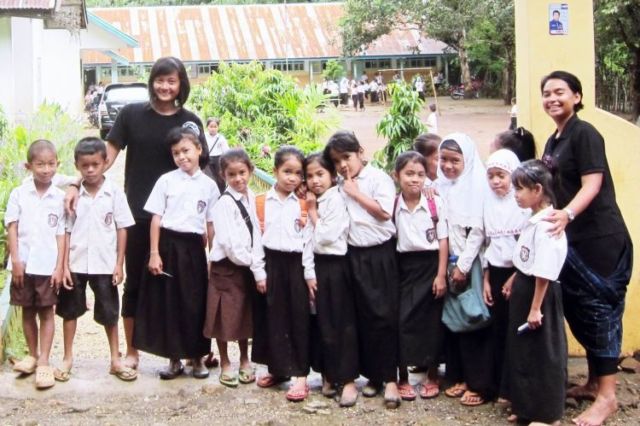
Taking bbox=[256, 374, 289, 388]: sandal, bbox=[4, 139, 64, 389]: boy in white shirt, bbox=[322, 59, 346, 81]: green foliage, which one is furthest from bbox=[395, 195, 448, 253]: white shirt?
bbox=[322, 59, 346, 81]: green foliage

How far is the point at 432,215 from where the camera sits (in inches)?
181

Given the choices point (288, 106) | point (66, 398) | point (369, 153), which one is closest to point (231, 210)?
point (66, 398)

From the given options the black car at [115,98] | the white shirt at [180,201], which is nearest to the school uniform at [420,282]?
the white shirt at [180,201]

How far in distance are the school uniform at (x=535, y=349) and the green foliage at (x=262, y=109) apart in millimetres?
8415

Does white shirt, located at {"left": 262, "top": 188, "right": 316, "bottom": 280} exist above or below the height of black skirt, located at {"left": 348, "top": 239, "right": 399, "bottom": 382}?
above

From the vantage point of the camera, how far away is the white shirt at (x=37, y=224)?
4637 millimetres

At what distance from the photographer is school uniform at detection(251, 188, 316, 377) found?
4.64m

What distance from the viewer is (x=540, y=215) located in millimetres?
4109

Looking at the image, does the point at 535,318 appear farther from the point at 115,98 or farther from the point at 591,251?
the point at 115,98

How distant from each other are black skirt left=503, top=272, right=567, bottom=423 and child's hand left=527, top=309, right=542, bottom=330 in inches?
1.9

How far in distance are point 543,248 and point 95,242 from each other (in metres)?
2.39

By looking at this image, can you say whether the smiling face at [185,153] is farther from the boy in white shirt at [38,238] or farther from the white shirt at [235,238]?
the boy in white shirt at [38,238]

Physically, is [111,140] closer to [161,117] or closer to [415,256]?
[161,117]

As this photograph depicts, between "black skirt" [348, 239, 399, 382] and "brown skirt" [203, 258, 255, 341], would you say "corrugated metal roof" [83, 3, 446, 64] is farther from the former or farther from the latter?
"black skirt" [348, 239, 399, 382]
